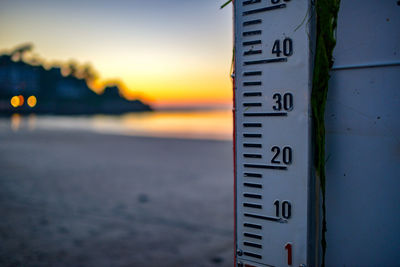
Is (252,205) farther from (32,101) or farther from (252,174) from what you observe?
(32,101)

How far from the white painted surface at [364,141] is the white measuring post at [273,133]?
19cm

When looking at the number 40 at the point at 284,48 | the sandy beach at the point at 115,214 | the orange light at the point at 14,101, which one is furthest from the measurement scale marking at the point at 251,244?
the orange light at the point at 14,101

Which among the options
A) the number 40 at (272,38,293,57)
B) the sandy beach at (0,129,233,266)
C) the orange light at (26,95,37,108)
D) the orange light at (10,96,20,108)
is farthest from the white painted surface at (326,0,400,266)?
the orange light at (26,95,37,108)

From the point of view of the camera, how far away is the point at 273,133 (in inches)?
66.7

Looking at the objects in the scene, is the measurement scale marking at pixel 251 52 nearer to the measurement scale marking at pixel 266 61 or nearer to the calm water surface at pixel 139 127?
the measurement scale marking at pixel 266 61

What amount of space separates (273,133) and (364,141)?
0.49 meters

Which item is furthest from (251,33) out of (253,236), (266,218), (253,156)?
(253,236)

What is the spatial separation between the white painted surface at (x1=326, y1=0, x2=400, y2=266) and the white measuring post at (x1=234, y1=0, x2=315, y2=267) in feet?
0.62

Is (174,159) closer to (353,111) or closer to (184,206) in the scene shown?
(184,206)

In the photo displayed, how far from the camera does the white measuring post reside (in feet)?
5.21

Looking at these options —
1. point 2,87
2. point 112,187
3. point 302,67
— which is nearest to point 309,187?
point 302,67

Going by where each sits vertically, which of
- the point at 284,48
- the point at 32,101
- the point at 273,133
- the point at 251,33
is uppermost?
the point at 32,101

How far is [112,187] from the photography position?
7.39m

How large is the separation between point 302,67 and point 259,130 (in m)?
0.44
